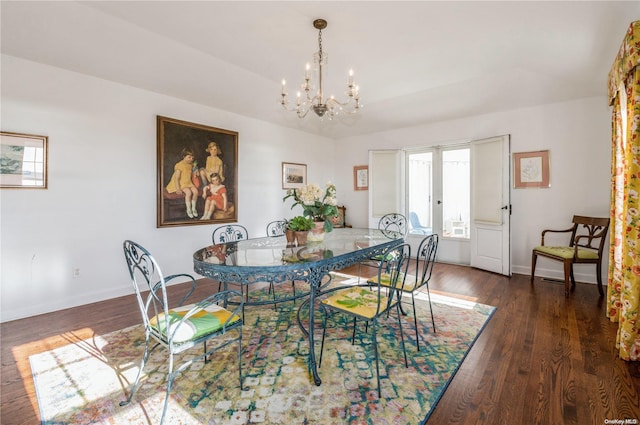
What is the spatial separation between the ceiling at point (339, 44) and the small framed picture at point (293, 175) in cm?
159

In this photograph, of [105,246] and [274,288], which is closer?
[105,246]

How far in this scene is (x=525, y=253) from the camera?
14.7 ft

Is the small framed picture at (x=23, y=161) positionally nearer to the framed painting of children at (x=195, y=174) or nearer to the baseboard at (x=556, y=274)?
the framed painting of children at (x=195, y=174)

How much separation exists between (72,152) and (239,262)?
9.06 feet

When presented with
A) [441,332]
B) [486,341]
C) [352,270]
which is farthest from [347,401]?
[352,270]

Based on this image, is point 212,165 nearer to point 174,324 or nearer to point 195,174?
point 195,174

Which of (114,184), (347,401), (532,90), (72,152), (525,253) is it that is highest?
(532,90)

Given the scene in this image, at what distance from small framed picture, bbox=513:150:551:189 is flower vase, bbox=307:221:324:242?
3.71m

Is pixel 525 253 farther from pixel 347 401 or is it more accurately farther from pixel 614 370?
pixel 347 401

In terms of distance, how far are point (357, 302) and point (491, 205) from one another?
3.61 m

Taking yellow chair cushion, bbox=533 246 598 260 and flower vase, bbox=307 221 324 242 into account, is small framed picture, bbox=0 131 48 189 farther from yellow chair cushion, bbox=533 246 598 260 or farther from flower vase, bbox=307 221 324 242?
yellow chair cushion, bbox=533 246 598 260

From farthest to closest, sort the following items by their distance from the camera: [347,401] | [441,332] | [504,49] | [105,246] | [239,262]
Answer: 1. [105,246]
2. [504,49]
3. [441,332]
4. [239,262]
5. [347,401]

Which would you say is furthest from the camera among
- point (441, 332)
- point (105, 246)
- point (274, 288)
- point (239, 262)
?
point (274, 288)

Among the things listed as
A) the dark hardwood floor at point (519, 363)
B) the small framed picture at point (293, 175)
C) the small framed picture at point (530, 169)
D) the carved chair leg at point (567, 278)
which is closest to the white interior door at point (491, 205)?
the small framed picture at point (530, 169)
